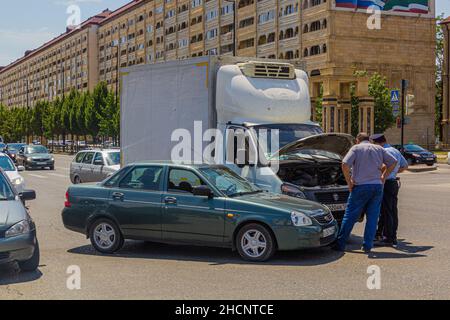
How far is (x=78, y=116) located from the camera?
7944cm

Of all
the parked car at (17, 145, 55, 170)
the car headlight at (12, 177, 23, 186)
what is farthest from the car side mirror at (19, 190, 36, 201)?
the parked car at (17, 145, 55, 170)

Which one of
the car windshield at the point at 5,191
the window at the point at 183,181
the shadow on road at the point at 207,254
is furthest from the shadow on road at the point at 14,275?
the window at the point at 183,181

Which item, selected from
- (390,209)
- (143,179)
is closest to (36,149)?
(143,179)

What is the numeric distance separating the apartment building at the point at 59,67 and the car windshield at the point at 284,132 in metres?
91.3

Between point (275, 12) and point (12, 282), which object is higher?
point (275, 12)

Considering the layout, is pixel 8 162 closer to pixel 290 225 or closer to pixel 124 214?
pixel 124 214

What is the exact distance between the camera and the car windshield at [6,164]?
17.0 metres

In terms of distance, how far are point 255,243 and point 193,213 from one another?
1009 millimetres

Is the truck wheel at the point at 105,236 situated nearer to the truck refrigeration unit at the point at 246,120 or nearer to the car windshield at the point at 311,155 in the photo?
the truck refrigeration unit at the point at 246,120

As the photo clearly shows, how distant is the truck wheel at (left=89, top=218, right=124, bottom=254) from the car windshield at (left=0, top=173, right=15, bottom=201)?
4.86 ft

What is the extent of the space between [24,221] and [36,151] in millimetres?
31099

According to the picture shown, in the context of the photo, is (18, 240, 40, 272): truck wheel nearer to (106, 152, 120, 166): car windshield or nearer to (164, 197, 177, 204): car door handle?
(164, 197, 177, 204): car door handle
